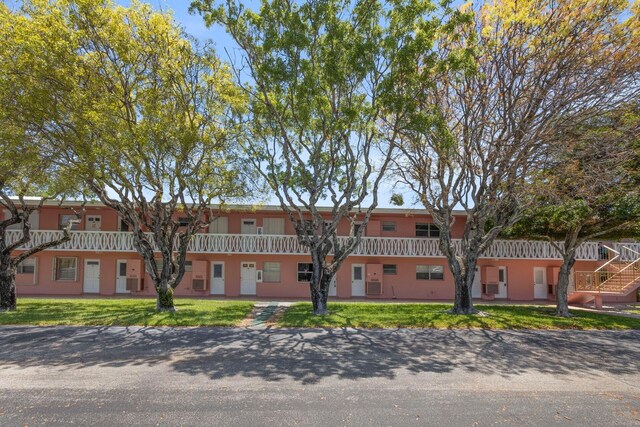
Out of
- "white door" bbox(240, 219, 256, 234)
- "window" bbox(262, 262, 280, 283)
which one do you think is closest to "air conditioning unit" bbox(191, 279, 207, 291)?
"window" bbox(262, 262, 280, 283)

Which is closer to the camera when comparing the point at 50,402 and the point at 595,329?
the point at 50,402

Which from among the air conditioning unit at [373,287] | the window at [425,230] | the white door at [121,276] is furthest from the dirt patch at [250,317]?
the window at [425,230]

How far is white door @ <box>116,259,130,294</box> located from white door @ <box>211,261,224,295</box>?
4789mm

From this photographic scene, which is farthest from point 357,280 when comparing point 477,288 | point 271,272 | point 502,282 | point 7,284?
point 7,284

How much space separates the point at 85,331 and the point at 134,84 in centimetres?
747

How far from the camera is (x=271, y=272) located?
80.9 feet

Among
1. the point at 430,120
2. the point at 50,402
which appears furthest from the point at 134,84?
the point at 50,402

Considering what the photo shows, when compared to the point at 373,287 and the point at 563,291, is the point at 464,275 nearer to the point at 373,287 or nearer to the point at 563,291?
the point at 563,291

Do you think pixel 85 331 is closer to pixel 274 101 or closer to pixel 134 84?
pixel 134 84

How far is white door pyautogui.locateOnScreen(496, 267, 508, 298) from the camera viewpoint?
25.0 metres

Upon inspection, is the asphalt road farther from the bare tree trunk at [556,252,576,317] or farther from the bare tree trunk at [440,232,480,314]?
the bare tree trunk at [556,252,576,317]

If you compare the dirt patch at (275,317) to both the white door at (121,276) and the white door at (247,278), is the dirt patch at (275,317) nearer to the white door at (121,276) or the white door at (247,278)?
the white door at (247,278)

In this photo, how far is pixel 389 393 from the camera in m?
6.74

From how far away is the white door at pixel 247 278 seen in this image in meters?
24.7
